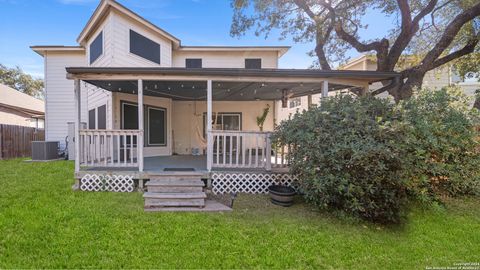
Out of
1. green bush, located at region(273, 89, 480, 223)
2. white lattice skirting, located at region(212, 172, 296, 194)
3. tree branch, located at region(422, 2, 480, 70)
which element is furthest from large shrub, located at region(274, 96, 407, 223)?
tree branch, located at region(422, 2, 480, 70)

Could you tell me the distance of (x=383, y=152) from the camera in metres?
3.70

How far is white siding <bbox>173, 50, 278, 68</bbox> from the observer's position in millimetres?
11008

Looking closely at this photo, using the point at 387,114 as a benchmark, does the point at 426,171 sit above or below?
below

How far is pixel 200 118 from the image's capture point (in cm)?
1050

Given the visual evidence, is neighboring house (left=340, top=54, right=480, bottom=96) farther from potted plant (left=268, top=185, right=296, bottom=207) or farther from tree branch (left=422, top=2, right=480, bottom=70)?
potted plant (left=268, top=185, right=296, bottom=207)

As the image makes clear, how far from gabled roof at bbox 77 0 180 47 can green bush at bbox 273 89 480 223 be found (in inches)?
270

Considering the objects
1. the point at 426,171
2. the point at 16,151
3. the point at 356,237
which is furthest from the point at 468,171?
the point at 16,151

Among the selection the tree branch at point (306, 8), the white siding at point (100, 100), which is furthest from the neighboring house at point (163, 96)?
the tree branch at point (306, 8)

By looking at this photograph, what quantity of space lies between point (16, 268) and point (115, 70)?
13.2ft

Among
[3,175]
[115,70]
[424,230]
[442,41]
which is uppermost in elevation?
[442,41]

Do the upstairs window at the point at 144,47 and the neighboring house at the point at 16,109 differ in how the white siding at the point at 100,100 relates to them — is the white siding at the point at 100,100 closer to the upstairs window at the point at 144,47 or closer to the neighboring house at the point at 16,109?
the upstairs window at the point at 144,47

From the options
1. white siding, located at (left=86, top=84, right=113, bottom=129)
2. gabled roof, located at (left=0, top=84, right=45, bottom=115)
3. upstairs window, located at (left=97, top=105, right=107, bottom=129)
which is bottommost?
upstairs window, located at (left=97, top=105, right=107, bottom=129)

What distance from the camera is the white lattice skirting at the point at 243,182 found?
5.64 meters

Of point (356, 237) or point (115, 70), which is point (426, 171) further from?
point (115, 70)
